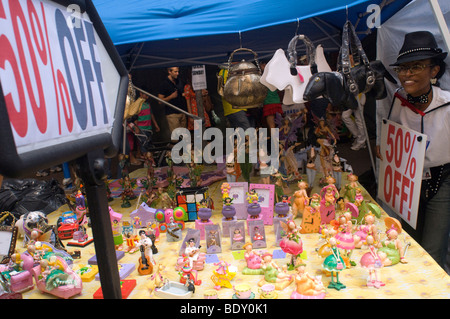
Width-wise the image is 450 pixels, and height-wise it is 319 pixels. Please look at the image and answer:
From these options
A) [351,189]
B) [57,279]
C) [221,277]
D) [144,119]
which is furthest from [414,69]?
[144,119]

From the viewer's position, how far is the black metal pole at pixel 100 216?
2.60ft

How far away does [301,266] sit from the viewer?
228 centimetres

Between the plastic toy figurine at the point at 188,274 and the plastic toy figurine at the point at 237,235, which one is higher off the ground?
the plastic toy figurine at the point at 237,235

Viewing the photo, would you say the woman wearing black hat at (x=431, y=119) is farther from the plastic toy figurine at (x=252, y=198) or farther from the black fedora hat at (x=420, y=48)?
the plastic toy figurine at (x=252, y=198)

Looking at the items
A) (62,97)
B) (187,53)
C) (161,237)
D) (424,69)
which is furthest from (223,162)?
(62,97)

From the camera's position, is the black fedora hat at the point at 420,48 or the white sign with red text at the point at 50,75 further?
the black fedora hat at the point at 420,48

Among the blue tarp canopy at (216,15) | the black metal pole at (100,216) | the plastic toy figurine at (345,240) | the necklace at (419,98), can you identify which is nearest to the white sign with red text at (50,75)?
the black metal pole at (100,216)

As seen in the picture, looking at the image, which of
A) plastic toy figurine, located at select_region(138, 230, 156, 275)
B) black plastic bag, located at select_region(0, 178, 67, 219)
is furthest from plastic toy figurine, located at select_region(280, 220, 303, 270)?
black plastic bag, located at select_region(0, 178, 67, 219)

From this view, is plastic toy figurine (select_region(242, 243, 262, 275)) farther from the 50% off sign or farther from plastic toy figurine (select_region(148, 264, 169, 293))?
the 50% off sign

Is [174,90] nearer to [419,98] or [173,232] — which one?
[173,232]

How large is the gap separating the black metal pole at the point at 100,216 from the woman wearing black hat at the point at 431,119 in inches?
103

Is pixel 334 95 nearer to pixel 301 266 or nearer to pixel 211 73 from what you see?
pixel 301 266

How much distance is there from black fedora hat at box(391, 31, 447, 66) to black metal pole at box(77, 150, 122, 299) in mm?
2617

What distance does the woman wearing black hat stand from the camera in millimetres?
2775
